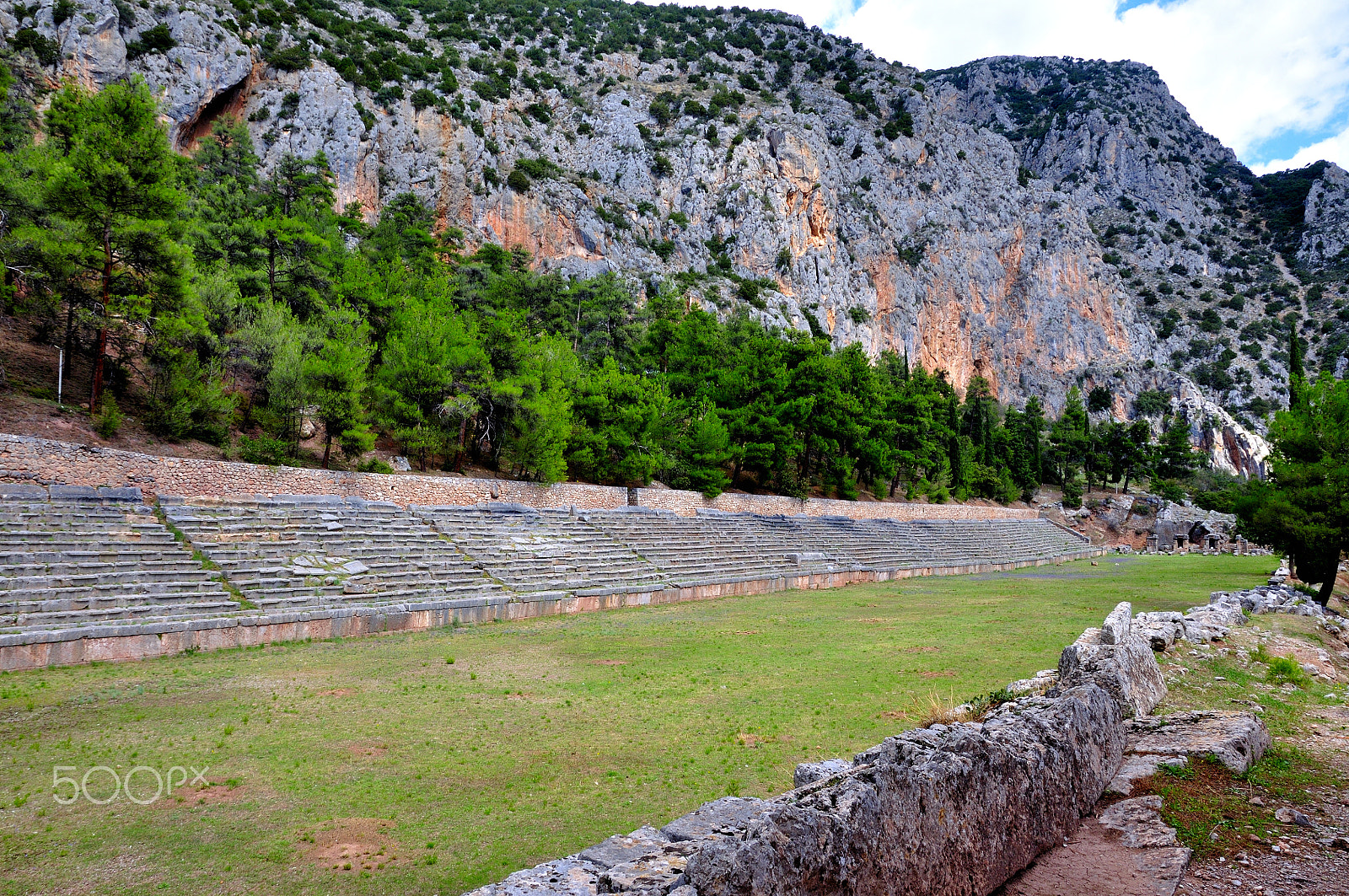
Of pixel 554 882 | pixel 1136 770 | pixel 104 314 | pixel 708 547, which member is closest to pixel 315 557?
pixel 104 314

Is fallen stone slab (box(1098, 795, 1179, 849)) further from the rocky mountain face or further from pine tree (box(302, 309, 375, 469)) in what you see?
the rocky mountain face

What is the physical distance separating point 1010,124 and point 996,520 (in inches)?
5166

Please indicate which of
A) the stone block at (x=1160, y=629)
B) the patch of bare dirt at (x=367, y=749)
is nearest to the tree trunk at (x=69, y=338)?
the patch of bare dirt at (x=367, y=749)

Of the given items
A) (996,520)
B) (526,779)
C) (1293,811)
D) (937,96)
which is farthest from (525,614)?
(937,96)

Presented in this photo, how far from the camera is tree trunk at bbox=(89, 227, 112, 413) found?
1859 centimetres

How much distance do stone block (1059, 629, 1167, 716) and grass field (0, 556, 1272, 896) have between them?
68.9 inches

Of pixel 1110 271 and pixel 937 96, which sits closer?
pixel 1110 271

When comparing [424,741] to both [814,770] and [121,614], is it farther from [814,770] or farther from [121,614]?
[121,614]

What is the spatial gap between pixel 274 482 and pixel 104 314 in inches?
A: 287

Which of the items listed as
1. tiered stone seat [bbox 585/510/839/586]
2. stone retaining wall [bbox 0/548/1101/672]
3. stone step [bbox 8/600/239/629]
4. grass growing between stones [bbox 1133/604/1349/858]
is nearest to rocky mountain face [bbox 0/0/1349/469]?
tiered stone seat [bbox 585/510/839/586]

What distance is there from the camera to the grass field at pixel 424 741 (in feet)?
15.6

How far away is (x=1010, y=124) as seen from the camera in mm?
148750

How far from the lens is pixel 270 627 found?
13031 millimetres

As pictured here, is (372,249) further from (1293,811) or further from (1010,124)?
(1010,124)
